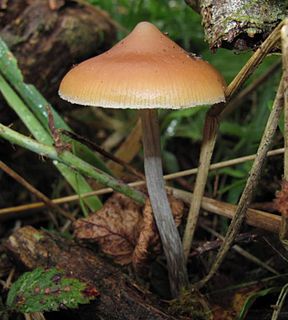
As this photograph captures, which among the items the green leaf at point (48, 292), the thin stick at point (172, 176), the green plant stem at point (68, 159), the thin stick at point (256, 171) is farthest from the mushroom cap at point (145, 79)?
the green leaf at point (48, 292)

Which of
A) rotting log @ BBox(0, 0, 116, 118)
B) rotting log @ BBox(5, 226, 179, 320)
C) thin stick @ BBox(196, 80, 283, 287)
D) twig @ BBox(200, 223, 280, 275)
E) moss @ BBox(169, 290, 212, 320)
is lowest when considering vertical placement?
twig @ BBox(200, 223, 280, 275)

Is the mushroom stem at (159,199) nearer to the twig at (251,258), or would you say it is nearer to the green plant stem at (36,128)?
the twig at (251,258)

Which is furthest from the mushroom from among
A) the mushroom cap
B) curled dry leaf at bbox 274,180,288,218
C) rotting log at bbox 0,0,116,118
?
rotting log at bbox 0,0,116,118

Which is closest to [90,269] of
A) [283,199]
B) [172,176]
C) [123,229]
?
[123,229]

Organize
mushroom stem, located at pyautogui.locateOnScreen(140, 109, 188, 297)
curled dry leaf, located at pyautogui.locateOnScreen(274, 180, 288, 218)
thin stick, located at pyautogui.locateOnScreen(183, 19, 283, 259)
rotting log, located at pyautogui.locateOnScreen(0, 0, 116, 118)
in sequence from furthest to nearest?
rotting log, located at pyautogui.locateOnScreen(0, 0, 116, 118) < mushroom stem, located at pyautogui.locateOnScreen(140, 109, 188, 297) < thin stick, located at pyautogui.locateOnScreen(183, 19, 283, 259) < curled dry leaf, located at pyautogui.locateOnScreen(274, 180, 288, 218)

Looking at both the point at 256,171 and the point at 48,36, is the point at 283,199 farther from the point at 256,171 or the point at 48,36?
the point at 48,36

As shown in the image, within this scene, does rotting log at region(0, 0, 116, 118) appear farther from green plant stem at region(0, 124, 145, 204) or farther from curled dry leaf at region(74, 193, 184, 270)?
curled dry leaf at region(74, 193, 184, 270)

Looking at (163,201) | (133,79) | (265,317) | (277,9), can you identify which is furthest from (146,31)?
(265,317)
